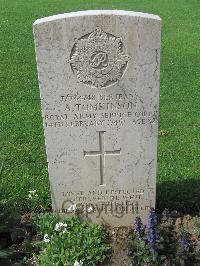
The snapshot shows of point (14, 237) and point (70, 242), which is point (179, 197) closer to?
point (70, 242)

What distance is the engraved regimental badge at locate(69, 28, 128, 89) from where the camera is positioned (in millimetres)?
3594

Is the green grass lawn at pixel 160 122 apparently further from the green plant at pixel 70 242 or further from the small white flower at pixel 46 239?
the small white flower at pixel 46 239

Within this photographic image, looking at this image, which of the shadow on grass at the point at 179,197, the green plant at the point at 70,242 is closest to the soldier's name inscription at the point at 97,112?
the green plant at the point at 70,242

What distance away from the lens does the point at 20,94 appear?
7844 mm

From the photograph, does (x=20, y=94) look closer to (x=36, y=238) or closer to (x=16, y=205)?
(x=16, y=205)

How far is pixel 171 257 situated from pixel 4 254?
1.40 metres

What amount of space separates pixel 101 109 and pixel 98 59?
0.44m

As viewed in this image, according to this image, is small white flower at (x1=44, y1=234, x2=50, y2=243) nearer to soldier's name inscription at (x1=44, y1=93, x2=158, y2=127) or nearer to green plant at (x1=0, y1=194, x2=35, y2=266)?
green plant at (x1=0, y1=194, x2=35, y2=266)

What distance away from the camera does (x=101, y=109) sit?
12.8ft

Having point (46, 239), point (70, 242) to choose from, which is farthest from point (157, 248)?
point (46, 239)

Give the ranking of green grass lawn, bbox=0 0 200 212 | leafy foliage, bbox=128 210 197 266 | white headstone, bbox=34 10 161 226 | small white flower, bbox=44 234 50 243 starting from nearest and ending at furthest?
white headstone, bbox=34 10 161 226 → leafy foliage, bbox=128 210 197 266 → small white flower, bbox=44 234 50 243 → green grass lawn, bbox=0 0 200 212

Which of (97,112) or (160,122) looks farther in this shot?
(160,122)

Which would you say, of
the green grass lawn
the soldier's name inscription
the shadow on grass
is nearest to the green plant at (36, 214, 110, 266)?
the green grass lawn

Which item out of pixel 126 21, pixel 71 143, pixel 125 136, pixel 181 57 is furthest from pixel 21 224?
pixel 181 57
